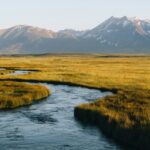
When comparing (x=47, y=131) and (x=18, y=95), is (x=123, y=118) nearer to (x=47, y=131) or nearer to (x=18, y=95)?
(x=47, y=131)

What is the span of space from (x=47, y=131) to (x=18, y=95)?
18.0 meters

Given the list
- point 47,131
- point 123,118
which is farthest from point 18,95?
point 123,118

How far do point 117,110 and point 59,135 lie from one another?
8595mm

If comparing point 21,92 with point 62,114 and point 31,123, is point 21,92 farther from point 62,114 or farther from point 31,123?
point 31,123

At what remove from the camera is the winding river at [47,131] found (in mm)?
30364

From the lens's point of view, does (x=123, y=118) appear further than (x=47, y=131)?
Yes

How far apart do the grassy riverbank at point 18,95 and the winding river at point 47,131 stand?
1761 millimetres

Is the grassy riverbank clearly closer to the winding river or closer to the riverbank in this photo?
the winding river

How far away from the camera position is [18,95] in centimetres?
5209

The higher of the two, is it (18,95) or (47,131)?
(18,95)

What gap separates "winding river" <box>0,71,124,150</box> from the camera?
30.4m

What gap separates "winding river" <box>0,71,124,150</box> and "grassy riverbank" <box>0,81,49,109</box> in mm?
1761

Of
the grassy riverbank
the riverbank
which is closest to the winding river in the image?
the riverbank

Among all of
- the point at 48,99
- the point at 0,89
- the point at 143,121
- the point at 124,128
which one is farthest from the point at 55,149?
the point at 0,89
